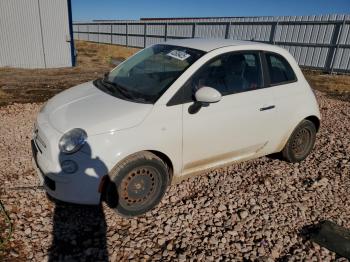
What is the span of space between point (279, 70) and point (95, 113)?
255 centimetres

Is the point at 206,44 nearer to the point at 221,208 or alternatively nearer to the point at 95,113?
the point at 95,113

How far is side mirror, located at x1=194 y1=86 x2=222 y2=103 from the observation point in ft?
10.5

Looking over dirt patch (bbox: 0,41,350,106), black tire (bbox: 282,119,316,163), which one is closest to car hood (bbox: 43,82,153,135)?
black tire (bbox: 282,119,316,163)

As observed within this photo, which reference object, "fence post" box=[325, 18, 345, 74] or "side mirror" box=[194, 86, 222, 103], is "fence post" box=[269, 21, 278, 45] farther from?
"side mirror" box=[194, 86, 222, 103]

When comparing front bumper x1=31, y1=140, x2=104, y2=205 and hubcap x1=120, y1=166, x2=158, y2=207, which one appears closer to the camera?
front bumper x1=31, y1=140, x2=104, y2=205

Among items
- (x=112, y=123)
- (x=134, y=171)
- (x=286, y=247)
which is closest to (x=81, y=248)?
(x=134, y=171)

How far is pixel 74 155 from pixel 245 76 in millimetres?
2258

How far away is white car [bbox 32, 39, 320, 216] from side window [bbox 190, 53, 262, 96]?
0.01 meters

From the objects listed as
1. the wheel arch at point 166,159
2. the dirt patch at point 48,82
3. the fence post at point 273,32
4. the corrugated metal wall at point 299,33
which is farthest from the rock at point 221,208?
the fence post at point 273,32

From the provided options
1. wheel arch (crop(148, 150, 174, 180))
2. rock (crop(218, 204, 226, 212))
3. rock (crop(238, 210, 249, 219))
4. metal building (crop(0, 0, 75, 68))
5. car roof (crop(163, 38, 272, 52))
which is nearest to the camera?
wheel arch (crop(148, 150, 174, 180))

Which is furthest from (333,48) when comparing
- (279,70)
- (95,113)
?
(95,113)

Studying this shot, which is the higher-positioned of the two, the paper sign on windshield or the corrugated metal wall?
the paper sign on windshield

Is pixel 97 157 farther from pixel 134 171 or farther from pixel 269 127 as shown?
pixel 269 127

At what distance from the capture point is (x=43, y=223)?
318cm
